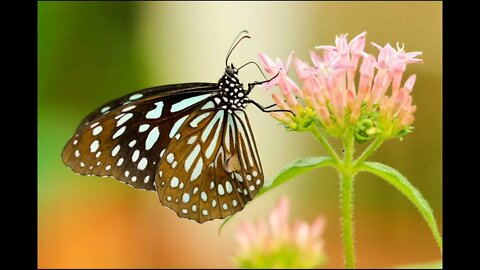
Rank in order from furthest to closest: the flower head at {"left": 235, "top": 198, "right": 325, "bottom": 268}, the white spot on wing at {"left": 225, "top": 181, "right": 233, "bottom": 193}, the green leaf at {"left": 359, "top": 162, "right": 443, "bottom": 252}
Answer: the flower head at {"left": 235, "top": 198, "right": 325, "bottom": 268} < the white spot on wing at {"left": 225, "top": 181, "right": 233, "bottom": 193} < the green leaf at {"left": 359, "top": 162, "right": 443, "bottom": 252}

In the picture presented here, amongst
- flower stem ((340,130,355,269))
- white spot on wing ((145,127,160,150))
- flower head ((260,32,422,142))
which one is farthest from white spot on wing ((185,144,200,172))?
flower stem ((340,130,355,269))

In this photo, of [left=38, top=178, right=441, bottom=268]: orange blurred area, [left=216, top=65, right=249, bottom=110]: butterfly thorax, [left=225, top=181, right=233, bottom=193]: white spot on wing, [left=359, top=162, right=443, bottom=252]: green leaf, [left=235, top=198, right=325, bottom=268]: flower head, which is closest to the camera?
[left=359, top=162, right=443, bottom=252]: green leaf

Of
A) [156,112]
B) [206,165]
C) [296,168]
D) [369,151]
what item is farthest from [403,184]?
[156,112]

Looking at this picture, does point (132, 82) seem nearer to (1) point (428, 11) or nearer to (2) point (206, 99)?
(1) point (428, 11)

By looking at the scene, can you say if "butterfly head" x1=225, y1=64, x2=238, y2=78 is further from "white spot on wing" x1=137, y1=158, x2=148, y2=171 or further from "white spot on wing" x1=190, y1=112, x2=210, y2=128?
"white spot on wing" x1=137, y1=158, x2=148, y2=171

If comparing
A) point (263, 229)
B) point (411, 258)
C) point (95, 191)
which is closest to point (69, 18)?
point (95, 191)

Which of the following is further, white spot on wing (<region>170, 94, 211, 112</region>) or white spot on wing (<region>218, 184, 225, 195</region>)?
white spot on wing (<region>170, 94, 211, 112</region>)

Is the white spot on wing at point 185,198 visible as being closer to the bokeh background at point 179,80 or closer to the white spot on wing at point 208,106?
the white spot on wing at point 208,106
